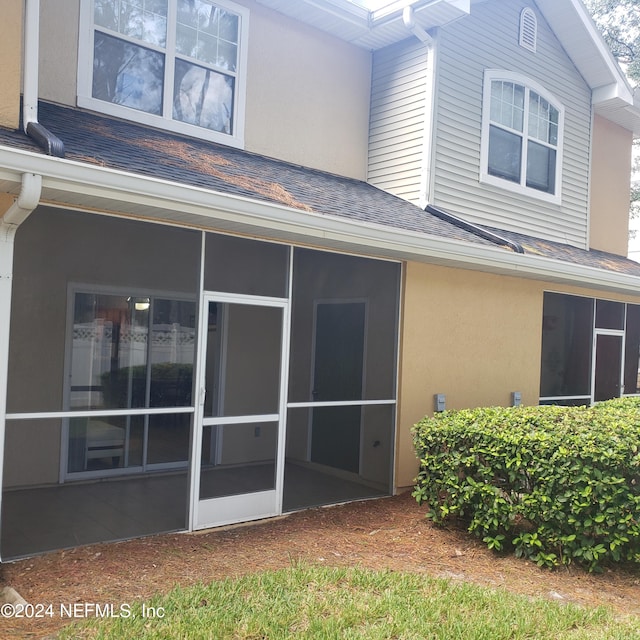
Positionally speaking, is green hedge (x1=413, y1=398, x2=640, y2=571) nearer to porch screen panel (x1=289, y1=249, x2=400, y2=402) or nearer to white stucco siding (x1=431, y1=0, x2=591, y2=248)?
porch screen panel (x1=289, y1=249, x2=400, y2=402)

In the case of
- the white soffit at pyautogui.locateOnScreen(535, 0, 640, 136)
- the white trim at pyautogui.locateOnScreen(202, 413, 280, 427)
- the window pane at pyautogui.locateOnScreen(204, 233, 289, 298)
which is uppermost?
the white soffit at pyautogui.locateOnScreen(535, 0, 640, 136)

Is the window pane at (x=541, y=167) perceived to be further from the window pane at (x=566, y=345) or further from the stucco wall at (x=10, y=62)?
the stucco wall at (x=10, y=62)

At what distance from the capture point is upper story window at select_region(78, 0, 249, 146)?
22.9 feet

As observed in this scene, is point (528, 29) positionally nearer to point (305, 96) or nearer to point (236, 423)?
point (305, 96)

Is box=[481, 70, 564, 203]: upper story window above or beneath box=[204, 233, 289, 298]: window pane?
above

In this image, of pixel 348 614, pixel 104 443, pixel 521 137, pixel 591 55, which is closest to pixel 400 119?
pixel 521 137

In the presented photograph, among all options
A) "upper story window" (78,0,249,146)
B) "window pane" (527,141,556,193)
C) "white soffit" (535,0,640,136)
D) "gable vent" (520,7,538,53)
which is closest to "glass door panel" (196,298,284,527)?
"upper story window" (78,0,249,146)

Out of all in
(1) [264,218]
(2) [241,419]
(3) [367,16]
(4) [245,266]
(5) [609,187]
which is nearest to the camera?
(1) [264,218]

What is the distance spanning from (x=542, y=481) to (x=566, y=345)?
5580mm

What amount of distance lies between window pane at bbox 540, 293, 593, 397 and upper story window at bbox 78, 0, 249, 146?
556cm

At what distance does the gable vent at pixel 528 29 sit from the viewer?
1009 centimetres

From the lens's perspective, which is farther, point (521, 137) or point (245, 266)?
point (521, 137)

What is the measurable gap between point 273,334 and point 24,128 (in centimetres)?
303

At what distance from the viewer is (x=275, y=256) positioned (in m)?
6.53
